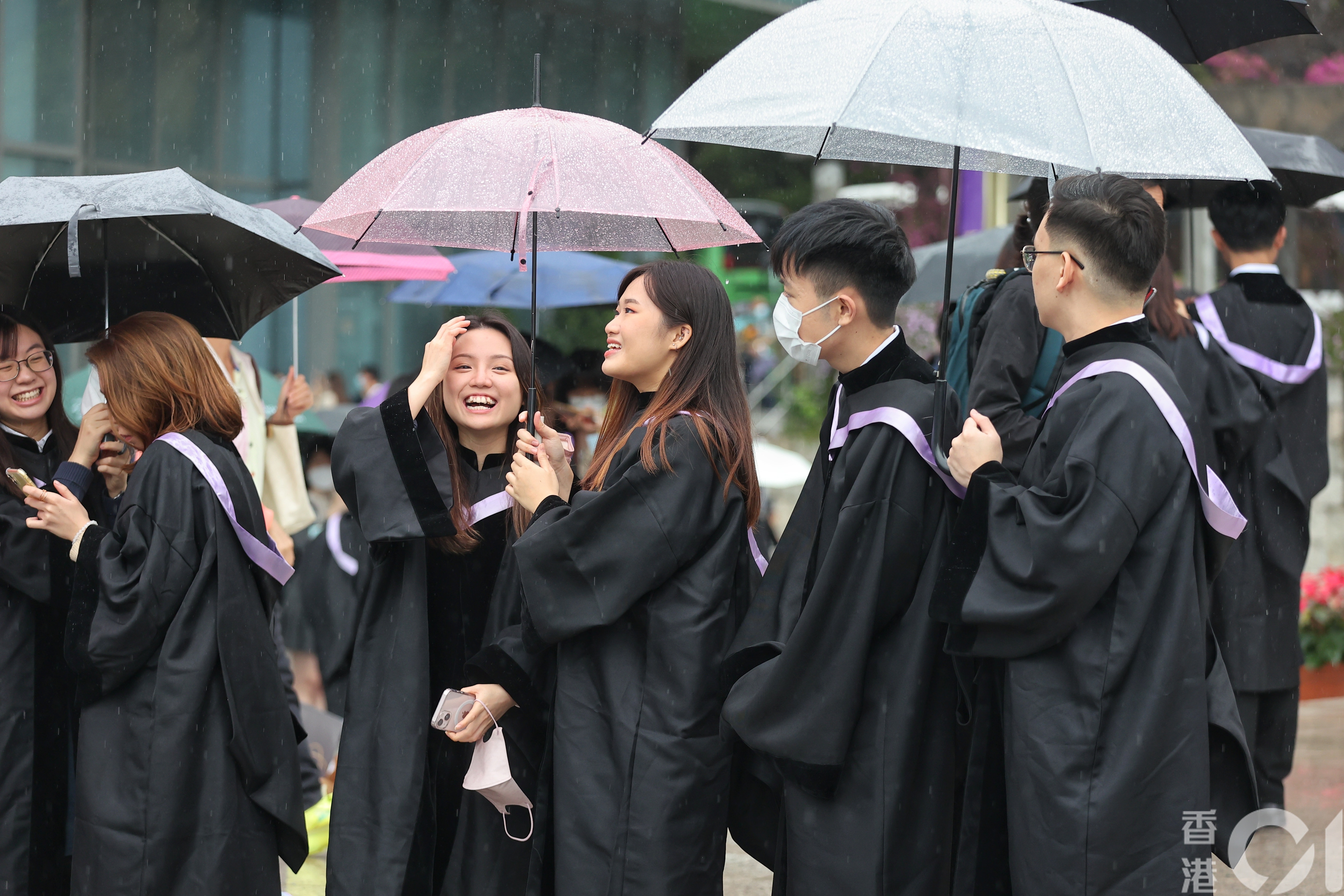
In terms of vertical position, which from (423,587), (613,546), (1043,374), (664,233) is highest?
(664,233)

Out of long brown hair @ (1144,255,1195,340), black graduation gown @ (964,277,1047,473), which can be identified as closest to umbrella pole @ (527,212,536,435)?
black graduation gown @ (964,277,1047,473)

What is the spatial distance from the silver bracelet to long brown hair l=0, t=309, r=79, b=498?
29cm

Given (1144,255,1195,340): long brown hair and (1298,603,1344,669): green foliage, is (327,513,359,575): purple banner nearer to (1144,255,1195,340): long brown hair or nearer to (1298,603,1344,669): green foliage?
(1144,255,1195,340): long brown hair

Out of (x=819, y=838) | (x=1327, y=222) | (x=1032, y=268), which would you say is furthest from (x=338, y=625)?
(x=1327, y=222)

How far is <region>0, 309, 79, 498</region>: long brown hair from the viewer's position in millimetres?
3949

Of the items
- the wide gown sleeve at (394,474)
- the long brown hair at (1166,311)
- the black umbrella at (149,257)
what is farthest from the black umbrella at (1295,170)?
the black umbrella at (149,257)

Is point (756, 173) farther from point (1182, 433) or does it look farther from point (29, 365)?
point (1182, 433)

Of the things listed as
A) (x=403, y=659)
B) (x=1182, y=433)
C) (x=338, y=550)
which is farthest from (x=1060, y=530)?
(x=338, y=550)

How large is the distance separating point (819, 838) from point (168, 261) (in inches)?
109

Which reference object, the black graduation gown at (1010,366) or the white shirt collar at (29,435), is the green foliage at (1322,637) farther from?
the white shirt collar at (29,435)

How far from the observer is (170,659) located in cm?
374

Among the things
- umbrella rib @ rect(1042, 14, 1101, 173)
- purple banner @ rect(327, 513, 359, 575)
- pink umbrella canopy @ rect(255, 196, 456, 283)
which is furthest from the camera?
purple banner @ rect(327, 513, 359, 575)

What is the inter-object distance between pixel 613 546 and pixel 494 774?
0.74m

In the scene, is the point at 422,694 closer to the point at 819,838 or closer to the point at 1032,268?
the point at 819,838
